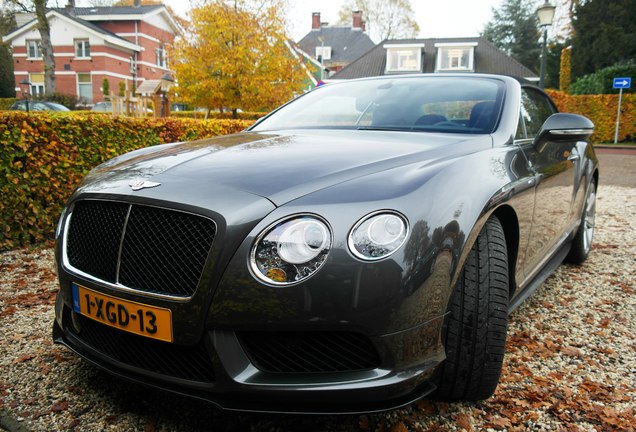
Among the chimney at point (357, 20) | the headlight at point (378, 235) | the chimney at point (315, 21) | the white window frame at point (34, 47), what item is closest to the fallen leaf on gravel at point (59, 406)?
the headlight at point (378, 235)

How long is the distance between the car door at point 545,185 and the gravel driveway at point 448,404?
42 centimetres

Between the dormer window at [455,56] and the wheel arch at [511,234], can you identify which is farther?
the dormer window at [455,56]

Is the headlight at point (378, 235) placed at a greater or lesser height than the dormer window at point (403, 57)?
lesser

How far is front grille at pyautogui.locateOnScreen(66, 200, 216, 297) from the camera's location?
5.14ft

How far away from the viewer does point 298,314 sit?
1.46 m

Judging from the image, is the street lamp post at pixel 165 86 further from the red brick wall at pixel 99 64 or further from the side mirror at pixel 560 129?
the red brick wall at pixel 99 64

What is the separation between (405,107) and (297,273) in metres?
1.67

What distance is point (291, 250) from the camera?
1.49 metres

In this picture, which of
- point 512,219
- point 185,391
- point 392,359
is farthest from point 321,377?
point 512,219

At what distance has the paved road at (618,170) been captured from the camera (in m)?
10.1

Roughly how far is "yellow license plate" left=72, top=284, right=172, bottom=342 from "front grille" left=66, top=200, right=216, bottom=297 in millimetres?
61

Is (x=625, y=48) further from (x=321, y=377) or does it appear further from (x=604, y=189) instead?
(x=321, y=377)

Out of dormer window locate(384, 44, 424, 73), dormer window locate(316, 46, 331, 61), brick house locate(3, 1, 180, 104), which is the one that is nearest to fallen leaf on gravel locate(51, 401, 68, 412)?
dormer window locate(384, 44, 424, 73)

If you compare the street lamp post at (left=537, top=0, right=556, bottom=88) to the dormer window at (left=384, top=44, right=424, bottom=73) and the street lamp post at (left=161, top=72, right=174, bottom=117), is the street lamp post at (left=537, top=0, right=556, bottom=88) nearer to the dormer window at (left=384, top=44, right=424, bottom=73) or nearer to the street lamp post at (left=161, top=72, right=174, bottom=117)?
the street lamp post at (left=161, top=72, right=174, bottom=117)
